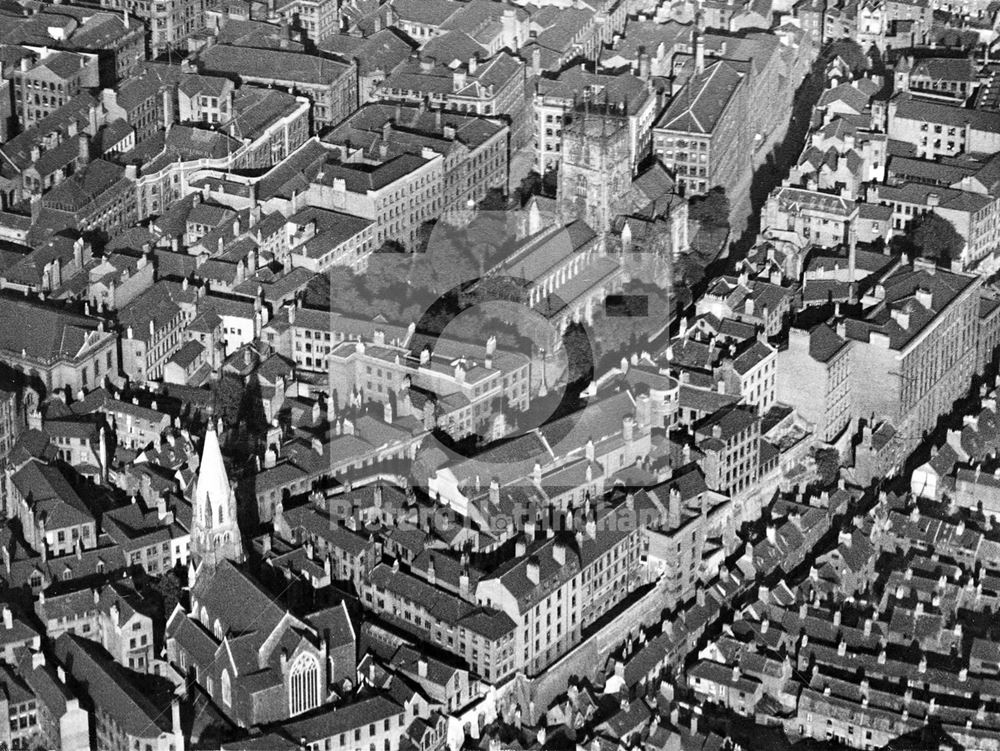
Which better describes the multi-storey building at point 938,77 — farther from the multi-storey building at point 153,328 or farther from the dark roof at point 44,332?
the dark roof at point 44,332

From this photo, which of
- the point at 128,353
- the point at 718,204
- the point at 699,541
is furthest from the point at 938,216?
the point at 128,353

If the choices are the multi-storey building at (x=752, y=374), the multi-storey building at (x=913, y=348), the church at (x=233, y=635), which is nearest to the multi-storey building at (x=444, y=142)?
the multi-storey building at (x=913, y=348)

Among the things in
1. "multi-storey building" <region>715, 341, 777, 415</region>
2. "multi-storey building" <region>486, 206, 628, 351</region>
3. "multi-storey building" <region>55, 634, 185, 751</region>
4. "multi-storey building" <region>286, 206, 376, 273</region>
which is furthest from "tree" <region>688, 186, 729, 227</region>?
"multi-storey building" <region>55, 634, 185, 751</region>

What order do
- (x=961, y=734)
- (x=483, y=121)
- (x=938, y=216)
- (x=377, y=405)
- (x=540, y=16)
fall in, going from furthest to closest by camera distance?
(x=540, y=16), (x=483, y=121), (x=938, y=216), (x=377, y=405), (x=961, y=734)

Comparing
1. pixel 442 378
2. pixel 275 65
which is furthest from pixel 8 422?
pixel 275 65

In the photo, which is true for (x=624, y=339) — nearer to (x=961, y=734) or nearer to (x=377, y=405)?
(x=377, y=405)

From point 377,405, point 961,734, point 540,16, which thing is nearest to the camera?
point 961,734

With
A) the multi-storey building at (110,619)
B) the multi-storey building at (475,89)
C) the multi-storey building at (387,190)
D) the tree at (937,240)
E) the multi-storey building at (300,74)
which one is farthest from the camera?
the multi-storey building at (300,74)

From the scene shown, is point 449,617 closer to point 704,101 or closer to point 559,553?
point 559,553
